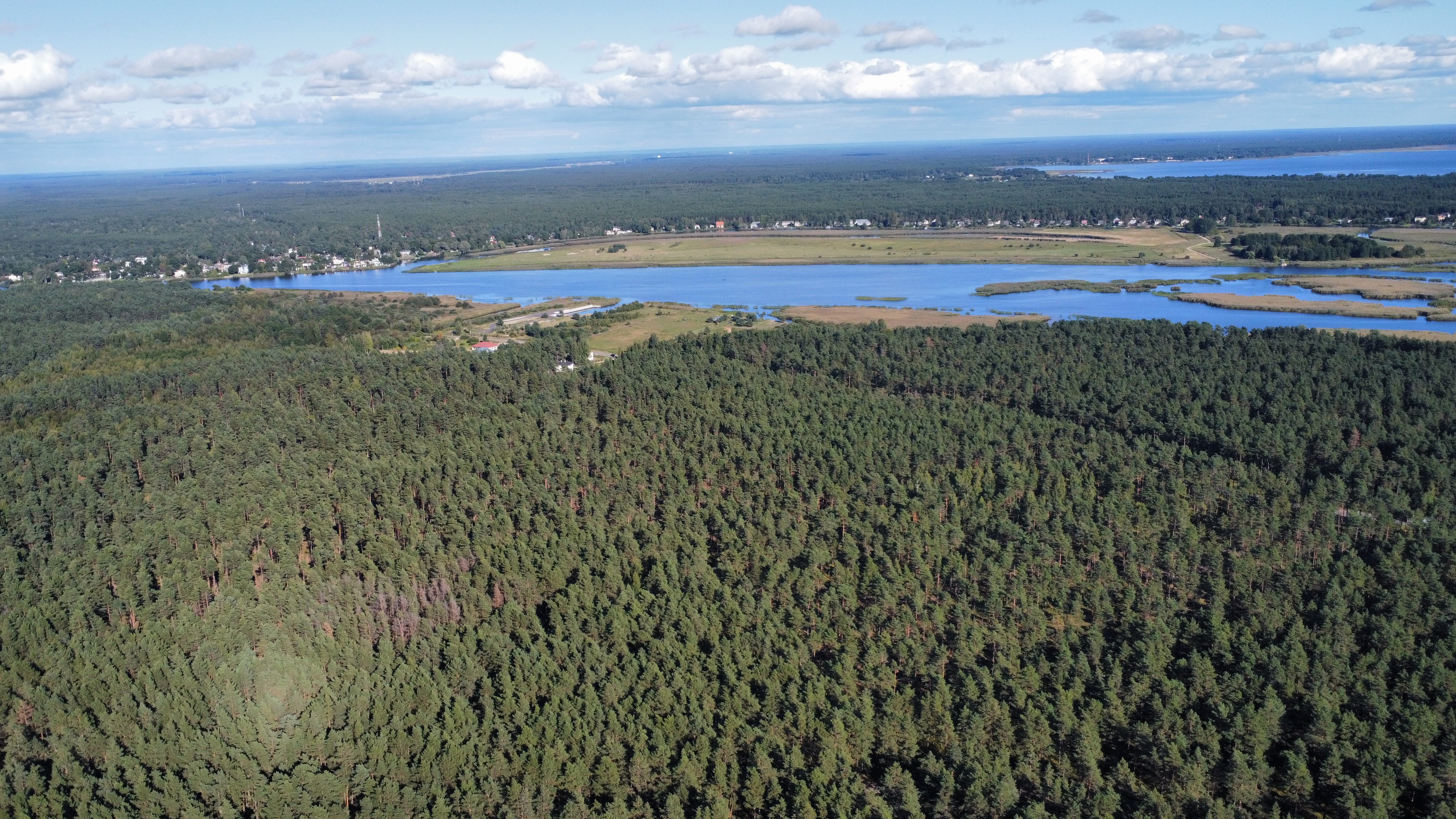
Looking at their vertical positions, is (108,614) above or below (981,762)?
above

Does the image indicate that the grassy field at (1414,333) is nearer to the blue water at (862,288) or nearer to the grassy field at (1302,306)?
the blue water at (862,288)

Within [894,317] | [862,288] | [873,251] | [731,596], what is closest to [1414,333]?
[894,317]

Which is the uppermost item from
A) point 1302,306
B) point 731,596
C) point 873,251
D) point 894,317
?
point 873,251

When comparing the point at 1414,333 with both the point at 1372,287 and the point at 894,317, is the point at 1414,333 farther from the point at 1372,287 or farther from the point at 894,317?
the point at 894,317

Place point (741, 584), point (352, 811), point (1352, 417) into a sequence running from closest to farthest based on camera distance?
point (352, 811), point (741, 584), point (1352, 417)

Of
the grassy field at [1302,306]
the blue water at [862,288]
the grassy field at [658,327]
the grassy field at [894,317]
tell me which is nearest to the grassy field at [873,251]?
the blue water at [862,288]

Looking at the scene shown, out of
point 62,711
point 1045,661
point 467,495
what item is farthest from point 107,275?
point 1045,661

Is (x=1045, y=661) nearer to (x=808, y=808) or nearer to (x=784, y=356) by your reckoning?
(x=808, y=808)
